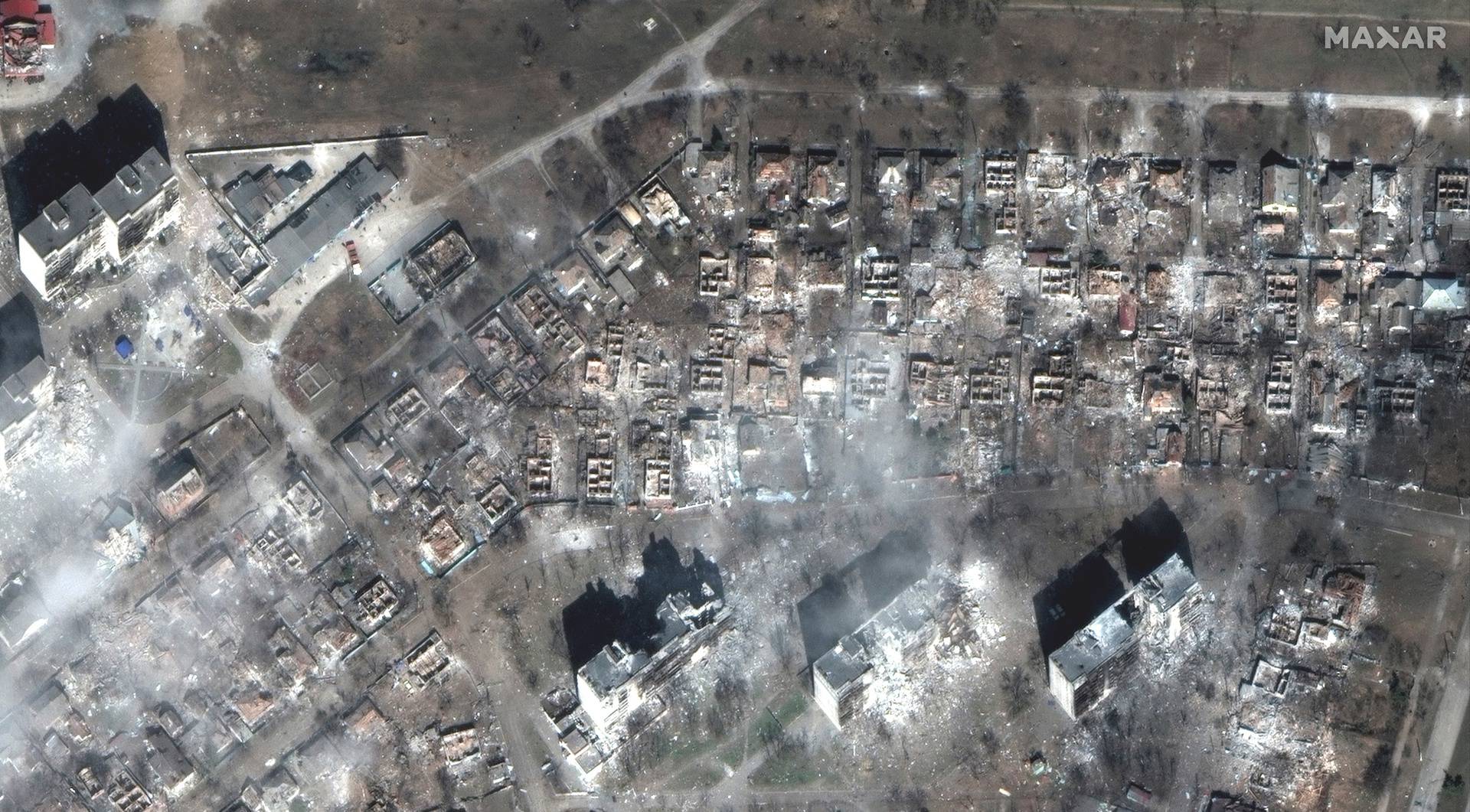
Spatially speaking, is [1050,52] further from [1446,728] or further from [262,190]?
[262,190]

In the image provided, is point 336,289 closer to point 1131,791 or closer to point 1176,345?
point 1176,345

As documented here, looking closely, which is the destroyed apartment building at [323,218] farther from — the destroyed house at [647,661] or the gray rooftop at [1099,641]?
the gray rooftop at [1099,641]

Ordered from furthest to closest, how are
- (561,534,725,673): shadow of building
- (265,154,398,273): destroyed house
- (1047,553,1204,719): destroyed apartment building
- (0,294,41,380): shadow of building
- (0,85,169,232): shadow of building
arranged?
(561,534,725,673): shadow of building → (0,85,169,232): shadow of building → (0,294,41,380): shadow of building → (265,154,398,273): destroyed house → (1047,553,1204,719): destroyed apartment building

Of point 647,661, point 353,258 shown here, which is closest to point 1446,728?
point 647,661

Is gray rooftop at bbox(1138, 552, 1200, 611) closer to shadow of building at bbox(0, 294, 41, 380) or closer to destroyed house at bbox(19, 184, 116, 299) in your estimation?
destroyed house at bbox(19, 184, 116, 299)

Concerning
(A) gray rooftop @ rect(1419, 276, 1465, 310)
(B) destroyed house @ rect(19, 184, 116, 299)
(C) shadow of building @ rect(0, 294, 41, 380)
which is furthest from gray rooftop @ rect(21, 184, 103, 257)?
(A) gray rooftop @ rect(1419, 276, 1465, 310)

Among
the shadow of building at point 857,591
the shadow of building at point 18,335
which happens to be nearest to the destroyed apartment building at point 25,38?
the shadow of building at point 18,335
